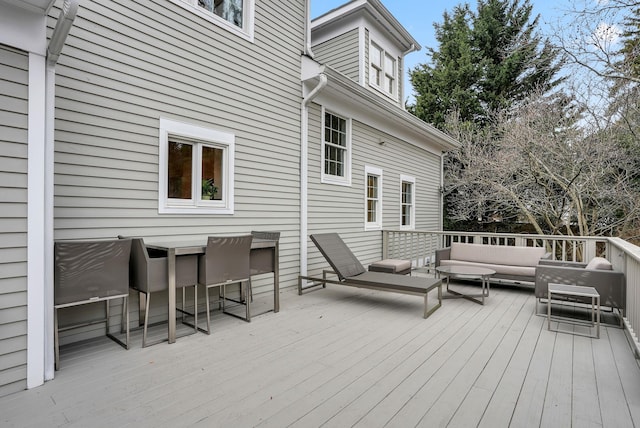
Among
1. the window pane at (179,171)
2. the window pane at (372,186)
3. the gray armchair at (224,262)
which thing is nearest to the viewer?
the gray armchair at (224,262)

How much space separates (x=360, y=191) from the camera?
24.5ft

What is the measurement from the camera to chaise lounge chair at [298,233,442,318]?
4461 millimetres

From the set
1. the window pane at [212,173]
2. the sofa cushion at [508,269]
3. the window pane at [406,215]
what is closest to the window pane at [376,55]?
the window pane at [406,215]

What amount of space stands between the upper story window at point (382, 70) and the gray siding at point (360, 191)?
1.45 metres

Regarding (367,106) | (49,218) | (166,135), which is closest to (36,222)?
(49,218)

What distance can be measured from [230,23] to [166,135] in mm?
1973

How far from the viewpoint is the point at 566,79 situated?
816cm

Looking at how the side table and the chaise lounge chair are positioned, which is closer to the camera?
the side table

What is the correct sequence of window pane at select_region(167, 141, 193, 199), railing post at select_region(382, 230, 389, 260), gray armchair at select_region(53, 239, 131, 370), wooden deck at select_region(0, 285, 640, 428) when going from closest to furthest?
wooden deck at select_region(0, 285, 640, 428), gray armchair at select_region(53, 239, 131, 370), window pane at select_region(167, 141, 193, 199), railing post at select_region(382, 230, 389, 260)

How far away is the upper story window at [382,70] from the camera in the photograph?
8492mm

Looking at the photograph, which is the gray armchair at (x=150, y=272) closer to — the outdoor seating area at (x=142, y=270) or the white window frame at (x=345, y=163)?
the outdoor seating area at (x=142, y=270)

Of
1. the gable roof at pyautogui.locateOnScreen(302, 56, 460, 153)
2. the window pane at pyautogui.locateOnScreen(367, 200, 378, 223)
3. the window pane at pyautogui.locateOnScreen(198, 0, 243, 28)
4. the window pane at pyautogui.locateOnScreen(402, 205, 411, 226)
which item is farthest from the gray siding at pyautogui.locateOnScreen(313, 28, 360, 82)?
the window pane at pyautogui.locateOnScreen(402, 205, 411, 226)

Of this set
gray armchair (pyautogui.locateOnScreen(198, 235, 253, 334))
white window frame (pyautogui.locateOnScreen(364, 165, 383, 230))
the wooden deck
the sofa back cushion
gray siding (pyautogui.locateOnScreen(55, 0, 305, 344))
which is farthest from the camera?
white window frame (pyautogui.locateOnScreen(364, 165, 383, 230))

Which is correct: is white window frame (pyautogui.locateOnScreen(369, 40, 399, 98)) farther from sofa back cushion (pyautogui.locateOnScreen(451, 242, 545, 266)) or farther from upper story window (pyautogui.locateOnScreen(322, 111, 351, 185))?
sofa back cushion (pyautogui.locateOnScreen(451, 242, 545, 266))
